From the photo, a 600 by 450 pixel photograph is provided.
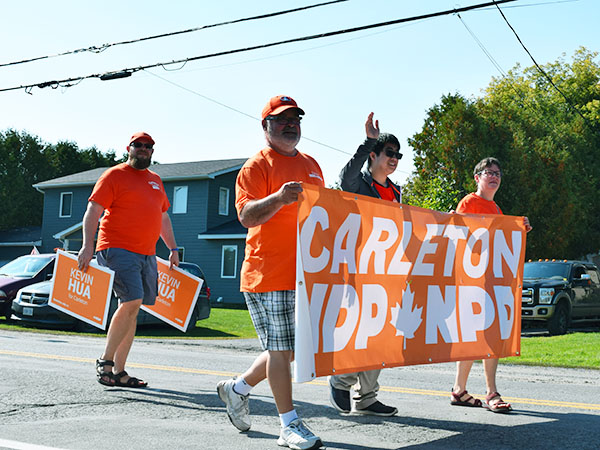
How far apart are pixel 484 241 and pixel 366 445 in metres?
2.23

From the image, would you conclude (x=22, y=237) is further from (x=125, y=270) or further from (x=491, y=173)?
(x=491, y=173)

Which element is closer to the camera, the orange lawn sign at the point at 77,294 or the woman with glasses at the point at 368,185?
the woman with glasses at the point at 368,185

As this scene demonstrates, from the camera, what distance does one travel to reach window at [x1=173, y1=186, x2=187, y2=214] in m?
36.5

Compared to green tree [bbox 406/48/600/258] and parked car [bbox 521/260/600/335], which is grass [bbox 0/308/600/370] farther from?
green tree [bbox 406/48/600/258]

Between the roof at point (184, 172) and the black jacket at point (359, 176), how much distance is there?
1173 inches

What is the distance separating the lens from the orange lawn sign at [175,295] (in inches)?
296

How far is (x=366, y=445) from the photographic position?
430 cm

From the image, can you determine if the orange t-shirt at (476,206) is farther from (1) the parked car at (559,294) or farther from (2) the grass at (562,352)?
(1) the parked car at (559,294)

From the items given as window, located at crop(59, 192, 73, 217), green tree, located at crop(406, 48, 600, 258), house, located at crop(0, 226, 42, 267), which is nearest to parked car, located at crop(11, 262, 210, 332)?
green tree, located at crop(406, 48, 600, 258)

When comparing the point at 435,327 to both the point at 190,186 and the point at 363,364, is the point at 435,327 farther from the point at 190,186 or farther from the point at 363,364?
the point at 190,186

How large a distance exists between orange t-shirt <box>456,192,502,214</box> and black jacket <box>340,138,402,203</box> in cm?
63

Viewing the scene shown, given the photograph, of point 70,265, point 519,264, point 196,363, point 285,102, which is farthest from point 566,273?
point 285,102

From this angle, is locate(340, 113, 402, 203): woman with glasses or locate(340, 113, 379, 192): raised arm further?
locate(340, 113, 402, 203): woman with glasses

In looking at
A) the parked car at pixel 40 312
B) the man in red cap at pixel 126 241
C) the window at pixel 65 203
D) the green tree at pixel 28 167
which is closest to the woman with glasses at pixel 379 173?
the man in red cap at pixel 126 241
